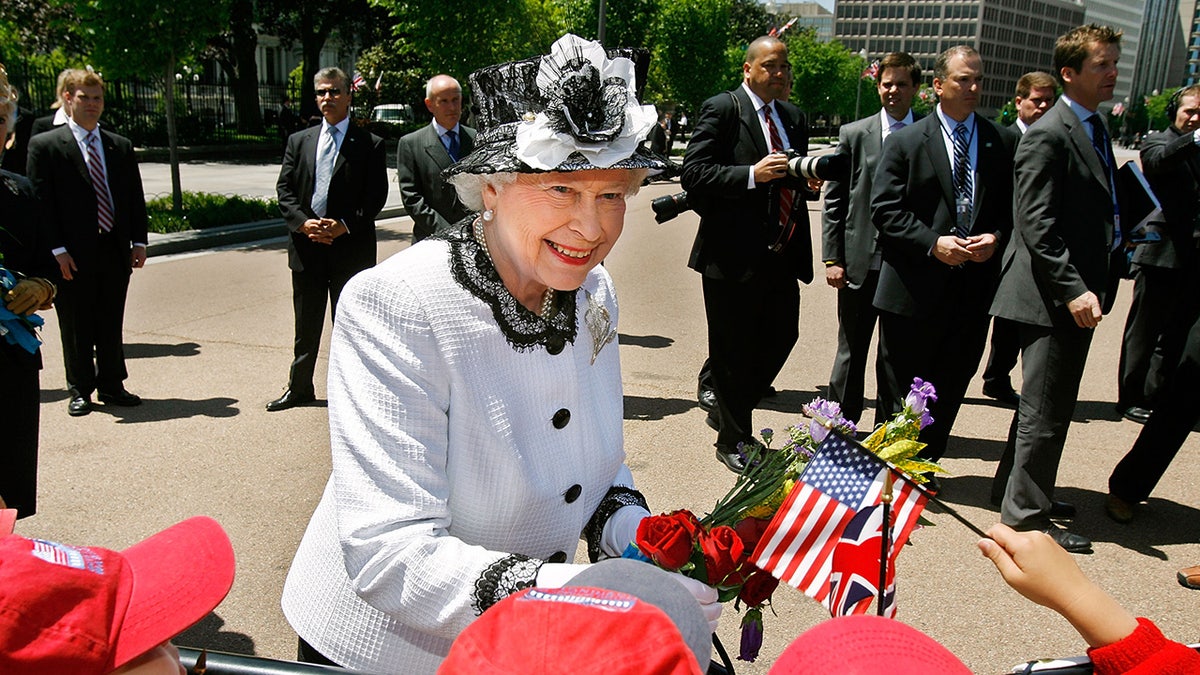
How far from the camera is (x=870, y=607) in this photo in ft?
6.13

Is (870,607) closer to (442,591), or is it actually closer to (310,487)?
(442,591)

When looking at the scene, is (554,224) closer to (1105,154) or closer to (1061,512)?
(1105,154)

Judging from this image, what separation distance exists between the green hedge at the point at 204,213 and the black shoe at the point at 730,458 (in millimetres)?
10631

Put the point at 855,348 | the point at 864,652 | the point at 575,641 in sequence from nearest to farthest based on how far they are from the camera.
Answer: the point at 575,641
the point at 864,652
the point at 855,348

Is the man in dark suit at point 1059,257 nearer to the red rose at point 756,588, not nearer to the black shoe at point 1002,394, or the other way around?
the black shoe at point 1002,394

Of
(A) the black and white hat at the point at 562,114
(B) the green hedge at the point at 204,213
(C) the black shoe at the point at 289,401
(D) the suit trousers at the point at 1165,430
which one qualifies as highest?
(A) the black and white hat at the point at 562,114

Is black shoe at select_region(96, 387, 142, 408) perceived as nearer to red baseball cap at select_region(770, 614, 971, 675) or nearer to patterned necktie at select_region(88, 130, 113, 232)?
patterned necktie at select_region(88, 130, 113, 232)

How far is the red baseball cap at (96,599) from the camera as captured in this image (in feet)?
3.92

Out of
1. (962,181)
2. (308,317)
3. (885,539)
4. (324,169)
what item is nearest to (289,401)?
(308,317)

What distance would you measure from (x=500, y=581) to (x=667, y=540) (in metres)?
0.29

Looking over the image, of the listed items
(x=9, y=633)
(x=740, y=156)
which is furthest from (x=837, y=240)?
(x=9, y=633)

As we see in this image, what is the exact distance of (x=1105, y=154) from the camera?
4.58m

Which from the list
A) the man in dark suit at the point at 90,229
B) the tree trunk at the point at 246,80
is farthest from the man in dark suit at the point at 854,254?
the tree trunk at the point at 246,80

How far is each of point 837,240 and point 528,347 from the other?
16.4 ft
